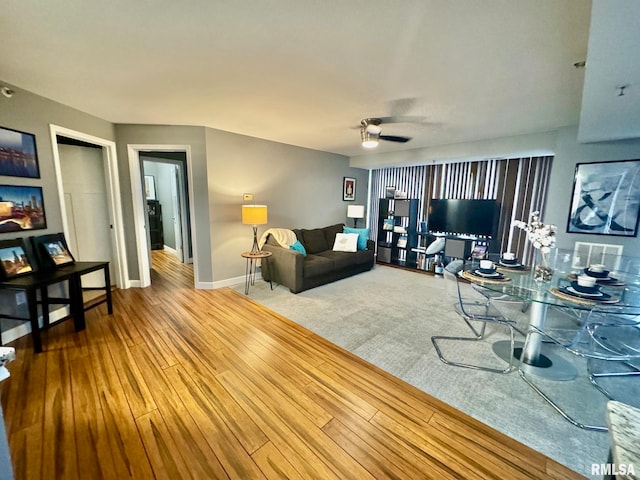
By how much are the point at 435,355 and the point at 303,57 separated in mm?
2815

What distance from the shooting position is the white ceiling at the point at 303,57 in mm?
1488

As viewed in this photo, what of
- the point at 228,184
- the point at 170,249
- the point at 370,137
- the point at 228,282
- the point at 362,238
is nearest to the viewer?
the point at 370,137

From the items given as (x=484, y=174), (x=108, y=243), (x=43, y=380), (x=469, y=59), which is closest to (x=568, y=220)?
(x=484, y=174)

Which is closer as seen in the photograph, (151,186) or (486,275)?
(486,275)

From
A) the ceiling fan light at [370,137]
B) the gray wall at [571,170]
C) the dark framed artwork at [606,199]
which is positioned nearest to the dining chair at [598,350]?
the gray wall at [571,170]

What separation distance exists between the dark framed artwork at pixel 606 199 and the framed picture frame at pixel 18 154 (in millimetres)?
6511

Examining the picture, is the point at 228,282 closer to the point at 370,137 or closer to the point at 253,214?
the point at 253,214

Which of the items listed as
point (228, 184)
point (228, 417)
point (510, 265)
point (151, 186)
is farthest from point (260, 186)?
point (151, 186)

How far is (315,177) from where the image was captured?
5551 millimetres

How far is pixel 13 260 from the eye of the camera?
243 cm

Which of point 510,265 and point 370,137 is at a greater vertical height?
point 370,137

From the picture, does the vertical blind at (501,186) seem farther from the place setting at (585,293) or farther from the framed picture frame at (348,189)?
the place setting at (585,293)

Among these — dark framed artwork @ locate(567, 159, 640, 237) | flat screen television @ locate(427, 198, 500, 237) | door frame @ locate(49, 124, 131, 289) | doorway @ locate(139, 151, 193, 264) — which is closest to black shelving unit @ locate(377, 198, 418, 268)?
flat screen television @ locate(427, 198, 500, 237)

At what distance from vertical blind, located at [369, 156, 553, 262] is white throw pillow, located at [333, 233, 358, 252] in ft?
6.18
